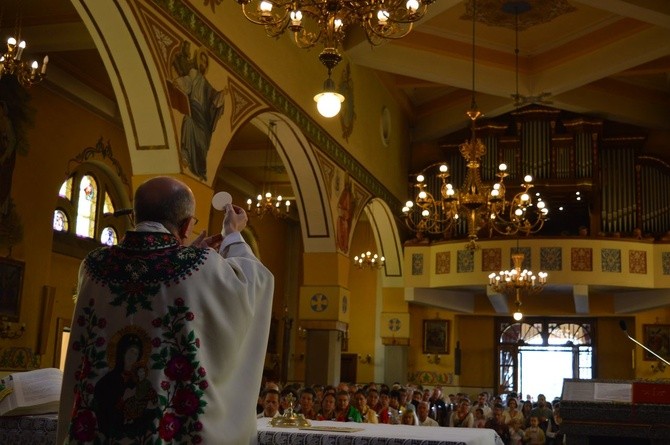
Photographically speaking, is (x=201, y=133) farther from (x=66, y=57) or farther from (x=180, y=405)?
(x=180, y=405)

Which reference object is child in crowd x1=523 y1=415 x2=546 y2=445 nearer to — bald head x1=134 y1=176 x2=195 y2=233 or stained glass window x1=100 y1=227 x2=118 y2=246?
stained glass window x1=100 y1=227 x2=118 y2=246

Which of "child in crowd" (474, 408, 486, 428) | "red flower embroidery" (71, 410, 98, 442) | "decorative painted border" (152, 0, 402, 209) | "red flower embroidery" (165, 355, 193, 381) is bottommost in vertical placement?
"child in crowd" (474, 408, 486, 428)

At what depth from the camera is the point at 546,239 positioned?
20.8 meters

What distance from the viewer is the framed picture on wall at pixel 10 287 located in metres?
14.0

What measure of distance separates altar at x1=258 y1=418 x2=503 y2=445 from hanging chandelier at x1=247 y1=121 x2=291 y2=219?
33.5 ft

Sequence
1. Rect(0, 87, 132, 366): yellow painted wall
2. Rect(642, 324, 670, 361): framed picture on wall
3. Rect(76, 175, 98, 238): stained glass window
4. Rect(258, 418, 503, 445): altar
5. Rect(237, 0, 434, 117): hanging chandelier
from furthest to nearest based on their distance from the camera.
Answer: Rect(642, 324, 670, 361): framed picture on wall → Rect(76, 175, 98, 238): stained glass window → Rect(0, 87, 132, 366): yellow painted wall → Rect(237, 0, 434, 117): hanging chandelier → Rect(258, 418, 503, 445): altar

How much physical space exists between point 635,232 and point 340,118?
28.4 feet

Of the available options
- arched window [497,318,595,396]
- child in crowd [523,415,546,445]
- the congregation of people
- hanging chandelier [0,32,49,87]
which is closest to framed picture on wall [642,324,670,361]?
arched window [497,318,595,396]

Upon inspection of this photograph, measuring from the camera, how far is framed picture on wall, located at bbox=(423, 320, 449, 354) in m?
24.8

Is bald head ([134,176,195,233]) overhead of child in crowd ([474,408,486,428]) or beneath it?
overhead

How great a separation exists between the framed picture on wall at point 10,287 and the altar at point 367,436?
10.4 metres

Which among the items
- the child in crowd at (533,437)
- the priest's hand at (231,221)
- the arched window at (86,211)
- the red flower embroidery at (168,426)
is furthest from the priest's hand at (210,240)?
the arched window at (86,211)

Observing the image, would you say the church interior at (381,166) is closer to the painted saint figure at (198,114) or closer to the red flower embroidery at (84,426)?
the painted saint figure at (198,114)

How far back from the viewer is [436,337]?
81.5 feet
